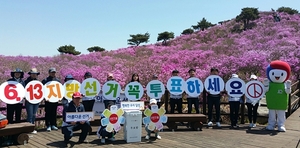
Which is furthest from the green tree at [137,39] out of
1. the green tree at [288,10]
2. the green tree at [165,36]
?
the green tree at [288,10]

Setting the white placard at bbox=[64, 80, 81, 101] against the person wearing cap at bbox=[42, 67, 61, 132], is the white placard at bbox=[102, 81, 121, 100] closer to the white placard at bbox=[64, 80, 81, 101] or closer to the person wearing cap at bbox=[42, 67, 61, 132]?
the white placard at bbox=[64, 80, 81, 101]

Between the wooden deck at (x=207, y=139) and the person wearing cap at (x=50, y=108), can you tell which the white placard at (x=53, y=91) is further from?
the wooden deck at (x=207, y=139)

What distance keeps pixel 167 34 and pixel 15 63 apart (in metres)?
19.2

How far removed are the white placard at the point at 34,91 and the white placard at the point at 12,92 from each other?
14cm

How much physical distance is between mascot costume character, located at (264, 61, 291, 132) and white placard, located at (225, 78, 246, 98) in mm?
709

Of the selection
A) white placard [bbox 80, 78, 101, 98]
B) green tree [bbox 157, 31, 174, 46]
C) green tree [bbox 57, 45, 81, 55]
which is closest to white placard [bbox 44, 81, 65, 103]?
white placard [bbox 80, 78, 101, 98]

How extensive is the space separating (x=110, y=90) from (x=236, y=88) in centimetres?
351

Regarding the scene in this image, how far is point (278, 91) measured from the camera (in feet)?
23.6

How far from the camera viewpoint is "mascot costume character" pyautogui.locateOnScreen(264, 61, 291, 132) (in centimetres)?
710

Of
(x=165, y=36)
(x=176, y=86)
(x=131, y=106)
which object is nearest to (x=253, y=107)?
(x=176, y=86)

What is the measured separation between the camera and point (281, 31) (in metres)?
22.3

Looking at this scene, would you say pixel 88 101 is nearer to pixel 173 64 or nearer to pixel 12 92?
pixel 12 92

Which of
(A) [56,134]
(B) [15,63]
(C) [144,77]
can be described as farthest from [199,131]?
(B) [15,63]

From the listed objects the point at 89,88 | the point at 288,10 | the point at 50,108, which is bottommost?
the point at 50,108
